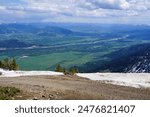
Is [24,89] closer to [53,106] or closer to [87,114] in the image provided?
[53,106]

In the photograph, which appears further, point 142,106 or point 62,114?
point 142,106

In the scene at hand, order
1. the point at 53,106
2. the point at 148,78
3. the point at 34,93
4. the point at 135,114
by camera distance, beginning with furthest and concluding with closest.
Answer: the point at 148,78 < the point at 34,93 < the point at 53,106 < the point at 135,114

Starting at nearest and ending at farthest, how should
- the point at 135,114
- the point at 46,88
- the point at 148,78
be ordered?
the point at 135,114 < the point at 46,88 < the point at 148,78

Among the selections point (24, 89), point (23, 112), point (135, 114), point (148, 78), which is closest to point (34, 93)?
point (24, 89)

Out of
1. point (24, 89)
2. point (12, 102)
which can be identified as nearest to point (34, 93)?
point (24, 89)

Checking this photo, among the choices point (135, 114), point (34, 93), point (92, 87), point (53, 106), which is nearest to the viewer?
point (135, 114)

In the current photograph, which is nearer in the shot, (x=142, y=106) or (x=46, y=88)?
(x=142, y=106)

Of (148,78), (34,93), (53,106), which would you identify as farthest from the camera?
(148,78)

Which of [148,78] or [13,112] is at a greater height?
[13,112]

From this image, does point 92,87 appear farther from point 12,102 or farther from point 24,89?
point 12,102
